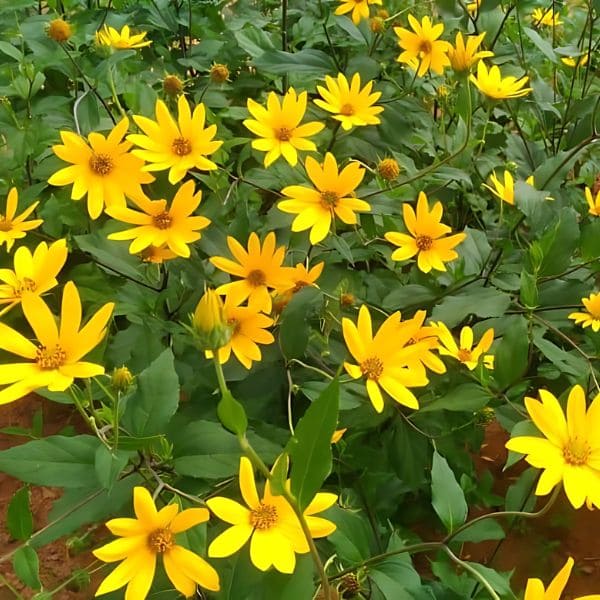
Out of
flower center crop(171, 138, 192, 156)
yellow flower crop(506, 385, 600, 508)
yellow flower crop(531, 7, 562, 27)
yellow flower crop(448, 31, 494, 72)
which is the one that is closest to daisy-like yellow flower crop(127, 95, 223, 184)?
flower center crop(171, 138, 192, 156)

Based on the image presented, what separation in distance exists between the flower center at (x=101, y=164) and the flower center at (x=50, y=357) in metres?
0.26

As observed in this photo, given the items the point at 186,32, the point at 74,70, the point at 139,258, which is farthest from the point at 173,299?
the point at 186,32

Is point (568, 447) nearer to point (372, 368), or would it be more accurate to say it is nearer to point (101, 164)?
point (372, 368)

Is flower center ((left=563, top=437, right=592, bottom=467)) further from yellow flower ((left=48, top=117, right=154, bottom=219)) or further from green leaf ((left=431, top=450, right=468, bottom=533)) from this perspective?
yellow flower ((left=48, top=117, right=154, bottom=219))

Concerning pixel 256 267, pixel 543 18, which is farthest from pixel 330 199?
pixel 543 18

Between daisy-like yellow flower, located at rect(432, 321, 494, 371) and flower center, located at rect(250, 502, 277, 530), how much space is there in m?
0.32

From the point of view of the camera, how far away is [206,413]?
0.81m

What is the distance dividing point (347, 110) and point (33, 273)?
0.51 m

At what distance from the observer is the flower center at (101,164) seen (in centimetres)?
78

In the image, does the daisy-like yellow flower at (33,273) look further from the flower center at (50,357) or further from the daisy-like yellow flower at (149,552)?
the daisy-like yellow flower at (149,552)

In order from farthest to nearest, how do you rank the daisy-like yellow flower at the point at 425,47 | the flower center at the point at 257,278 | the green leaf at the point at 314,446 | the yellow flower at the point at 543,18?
the yellow flower at the point at 543,18
the daisy-like yellow flower at the point at 425,47
the flower center at the point at 257,278
the green leaf at the point at 314,446

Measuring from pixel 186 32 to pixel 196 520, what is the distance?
119cm

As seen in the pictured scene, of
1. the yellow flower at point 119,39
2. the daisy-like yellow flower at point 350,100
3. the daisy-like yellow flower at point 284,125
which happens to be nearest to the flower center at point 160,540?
the daisy-like yellow flower at point 284,125

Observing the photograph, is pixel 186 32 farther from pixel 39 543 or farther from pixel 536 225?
pixel 39 543
